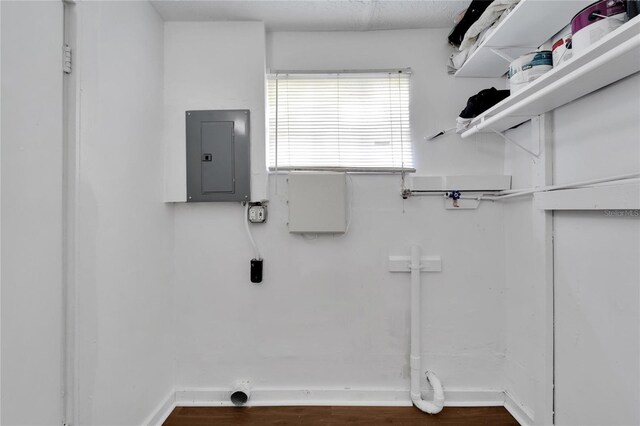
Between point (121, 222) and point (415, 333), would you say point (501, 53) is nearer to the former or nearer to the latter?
point (415, 333)

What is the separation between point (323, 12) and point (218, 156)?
38.4 inches

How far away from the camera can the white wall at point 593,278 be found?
3.01 ft

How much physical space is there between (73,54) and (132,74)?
33cm

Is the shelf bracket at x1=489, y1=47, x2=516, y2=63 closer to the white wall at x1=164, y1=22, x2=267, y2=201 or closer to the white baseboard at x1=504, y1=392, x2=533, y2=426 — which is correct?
the white wall at x1=164, y1=22, x2=267, y2=201

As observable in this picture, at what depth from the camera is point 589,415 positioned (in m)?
1.06

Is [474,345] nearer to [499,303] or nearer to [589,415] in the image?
[499,303]

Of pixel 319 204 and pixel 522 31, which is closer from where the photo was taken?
pixel 522 31

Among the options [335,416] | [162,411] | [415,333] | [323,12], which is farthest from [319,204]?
[162,411]

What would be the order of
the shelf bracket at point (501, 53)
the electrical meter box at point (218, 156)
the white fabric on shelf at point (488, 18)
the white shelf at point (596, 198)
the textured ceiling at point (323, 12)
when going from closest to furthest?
the white shelf at point (596, 198) → the white fabric on shelf at point (488, 18) → the shelf bracket at point (501, 53) → the textured ceiling at point (323, 12) → the electrical meter box at point (218, 156)

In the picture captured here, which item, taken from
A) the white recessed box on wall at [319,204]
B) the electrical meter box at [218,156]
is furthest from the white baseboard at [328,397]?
the electrical meter box at [218,156]

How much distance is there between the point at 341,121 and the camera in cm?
159

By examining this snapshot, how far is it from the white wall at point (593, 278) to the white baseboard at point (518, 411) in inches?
1.7

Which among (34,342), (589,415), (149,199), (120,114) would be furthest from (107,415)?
(589,415)

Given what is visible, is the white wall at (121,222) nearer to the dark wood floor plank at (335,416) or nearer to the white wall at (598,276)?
the dark wood floor plank at (335,416)
